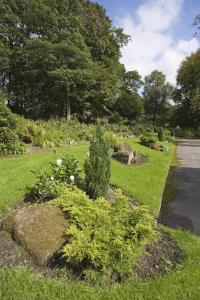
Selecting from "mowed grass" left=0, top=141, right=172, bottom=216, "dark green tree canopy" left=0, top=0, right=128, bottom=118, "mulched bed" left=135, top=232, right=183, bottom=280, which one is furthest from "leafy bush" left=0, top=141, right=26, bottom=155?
"dark green tree canopy" left=0, top=0, right=128, bottom=118

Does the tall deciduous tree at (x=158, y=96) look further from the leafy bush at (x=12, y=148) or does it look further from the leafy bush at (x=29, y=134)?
the leafy bush at (x=12, y=148)

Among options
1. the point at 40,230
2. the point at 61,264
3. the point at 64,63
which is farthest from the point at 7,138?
the point at 64,63

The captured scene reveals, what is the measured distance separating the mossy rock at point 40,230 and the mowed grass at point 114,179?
133cm

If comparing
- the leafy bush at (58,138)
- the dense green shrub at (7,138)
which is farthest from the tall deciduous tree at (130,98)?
the dense green shrub at (7,138)

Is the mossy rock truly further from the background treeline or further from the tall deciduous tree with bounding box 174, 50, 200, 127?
the tall deciduous tree with bounding box 174, 50, 200, 127

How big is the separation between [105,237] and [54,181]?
2486 millimetres

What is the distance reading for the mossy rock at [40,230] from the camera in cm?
441

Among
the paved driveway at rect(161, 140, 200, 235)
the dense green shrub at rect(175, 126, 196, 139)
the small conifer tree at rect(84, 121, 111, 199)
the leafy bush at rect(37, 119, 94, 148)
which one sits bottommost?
the dense green shrub at rect(175, 126, 196, 139)

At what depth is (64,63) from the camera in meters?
30.2

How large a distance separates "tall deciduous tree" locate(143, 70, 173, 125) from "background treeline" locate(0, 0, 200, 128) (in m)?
25.7

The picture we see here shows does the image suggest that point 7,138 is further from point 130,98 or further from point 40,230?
point 130,98

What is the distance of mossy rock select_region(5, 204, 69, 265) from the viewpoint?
441 cm

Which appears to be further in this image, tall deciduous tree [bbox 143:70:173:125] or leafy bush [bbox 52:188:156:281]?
tall deciduous tree [bbox 143:70:173:125]

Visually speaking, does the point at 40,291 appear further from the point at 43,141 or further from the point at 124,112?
the point at 124,112
